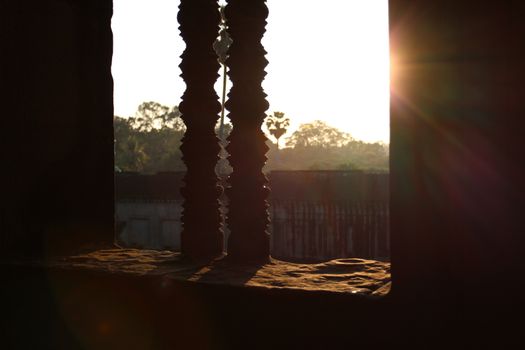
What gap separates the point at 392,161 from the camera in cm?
197

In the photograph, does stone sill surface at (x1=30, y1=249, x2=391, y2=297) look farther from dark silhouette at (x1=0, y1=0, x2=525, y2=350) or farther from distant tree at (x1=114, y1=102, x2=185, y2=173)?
distant tree at (x1=114, y1=102, x2=185, y2=173)

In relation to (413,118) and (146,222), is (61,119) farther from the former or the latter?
(146,222)

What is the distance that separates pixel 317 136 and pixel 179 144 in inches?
1479

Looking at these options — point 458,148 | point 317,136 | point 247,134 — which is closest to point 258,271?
point 247,134

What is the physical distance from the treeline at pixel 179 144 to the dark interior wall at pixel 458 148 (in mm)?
49440

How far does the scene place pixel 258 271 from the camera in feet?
8.10

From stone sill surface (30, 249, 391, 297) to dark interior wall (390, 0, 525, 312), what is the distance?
0.25 m

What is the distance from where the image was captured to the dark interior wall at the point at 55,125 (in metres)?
3.16

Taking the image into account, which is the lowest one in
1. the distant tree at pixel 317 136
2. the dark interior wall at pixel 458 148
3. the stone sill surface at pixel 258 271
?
the stone sill surface at pixel 258 271

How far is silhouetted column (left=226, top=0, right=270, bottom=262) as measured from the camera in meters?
2.65

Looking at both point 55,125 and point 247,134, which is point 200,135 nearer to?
point 247,134

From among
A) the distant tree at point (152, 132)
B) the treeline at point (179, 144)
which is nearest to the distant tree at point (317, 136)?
the treeline at point (179, 144)

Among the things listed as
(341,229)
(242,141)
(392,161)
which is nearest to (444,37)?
(392,161)

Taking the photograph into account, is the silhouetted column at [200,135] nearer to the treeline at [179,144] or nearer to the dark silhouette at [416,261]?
the dark silhouette at [416,261]
